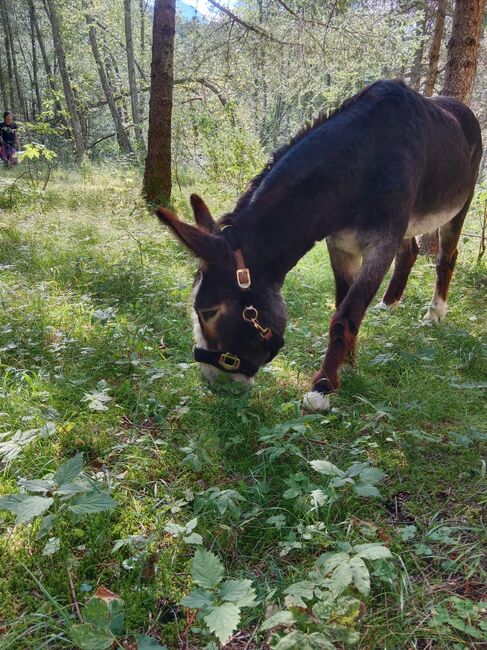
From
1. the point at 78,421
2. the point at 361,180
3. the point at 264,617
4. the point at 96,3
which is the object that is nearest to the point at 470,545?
the point at 264,617

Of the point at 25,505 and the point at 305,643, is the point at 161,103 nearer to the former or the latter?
the point at 25,505

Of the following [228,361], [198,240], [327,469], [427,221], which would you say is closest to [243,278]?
[198,240]

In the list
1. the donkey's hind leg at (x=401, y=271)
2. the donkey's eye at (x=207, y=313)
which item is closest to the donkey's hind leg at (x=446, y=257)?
the donkey's hind leg at (x=401, y=271)

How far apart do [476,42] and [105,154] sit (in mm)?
26158

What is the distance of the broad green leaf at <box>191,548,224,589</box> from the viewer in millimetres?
1240

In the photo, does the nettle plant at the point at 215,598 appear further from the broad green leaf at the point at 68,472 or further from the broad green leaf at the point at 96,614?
the broad green leaf at the point at 68,472

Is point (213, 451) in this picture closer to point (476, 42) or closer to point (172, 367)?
point (172, 367)

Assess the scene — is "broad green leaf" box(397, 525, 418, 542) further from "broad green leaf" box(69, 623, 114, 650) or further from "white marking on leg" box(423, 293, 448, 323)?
"white marking on leg" box(423, 293, 448, 323)

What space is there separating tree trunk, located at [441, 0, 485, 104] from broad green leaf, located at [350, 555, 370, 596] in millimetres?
6393

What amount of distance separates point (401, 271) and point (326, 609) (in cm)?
425

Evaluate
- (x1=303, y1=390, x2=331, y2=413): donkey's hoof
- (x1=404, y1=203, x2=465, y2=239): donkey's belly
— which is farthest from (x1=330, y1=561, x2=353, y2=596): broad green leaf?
(x1=404, y1=203, x2=465, y2=239): donkey's belly

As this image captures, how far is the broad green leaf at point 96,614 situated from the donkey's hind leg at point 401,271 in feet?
13.9

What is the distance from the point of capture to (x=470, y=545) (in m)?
1.60

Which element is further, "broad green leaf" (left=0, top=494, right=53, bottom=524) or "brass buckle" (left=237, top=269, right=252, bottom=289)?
"brass buckle" (left=237, top=269, right=252, bottom=289)
